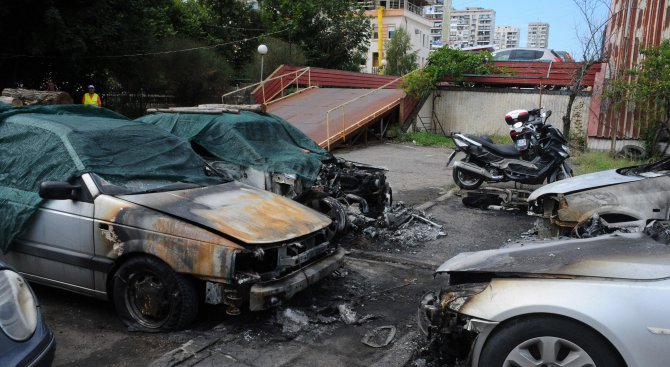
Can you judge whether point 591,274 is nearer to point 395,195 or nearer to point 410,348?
point 410,348

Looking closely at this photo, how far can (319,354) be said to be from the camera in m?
3.88

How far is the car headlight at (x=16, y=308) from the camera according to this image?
2.61 m

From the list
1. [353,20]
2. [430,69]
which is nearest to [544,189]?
[430,69]

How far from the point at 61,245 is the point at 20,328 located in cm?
180

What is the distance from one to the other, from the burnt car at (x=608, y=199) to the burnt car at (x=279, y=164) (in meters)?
2.29

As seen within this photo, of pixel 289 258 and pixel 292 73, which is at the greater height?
pixel 292 73

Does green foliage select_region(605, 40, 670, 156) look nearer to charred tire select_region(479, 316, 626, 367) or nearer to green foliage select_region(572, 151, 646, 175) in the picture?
green foliage select_region(572, 151, 646, 175)

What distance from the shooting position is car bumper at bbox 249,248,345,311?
12.8ft

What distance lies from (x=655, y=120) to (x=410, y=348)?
42.1ft

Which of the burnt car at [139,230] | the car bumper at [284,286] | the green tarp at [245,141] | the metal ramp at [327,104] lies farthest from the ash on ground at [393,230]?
the metal ramp at [327,104]

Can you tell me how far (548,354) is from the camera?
9.26ft

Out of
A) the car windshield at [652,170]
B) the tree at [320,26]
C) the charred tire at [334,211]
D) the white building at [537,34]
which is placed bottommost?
the charred tire at [334,211]

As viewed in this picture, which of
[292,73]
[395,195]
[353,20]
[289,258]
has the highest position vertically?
[353,20]

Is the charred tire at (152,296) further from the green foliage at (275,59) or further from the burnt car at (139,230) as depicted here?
the green foliage at (275,59)
